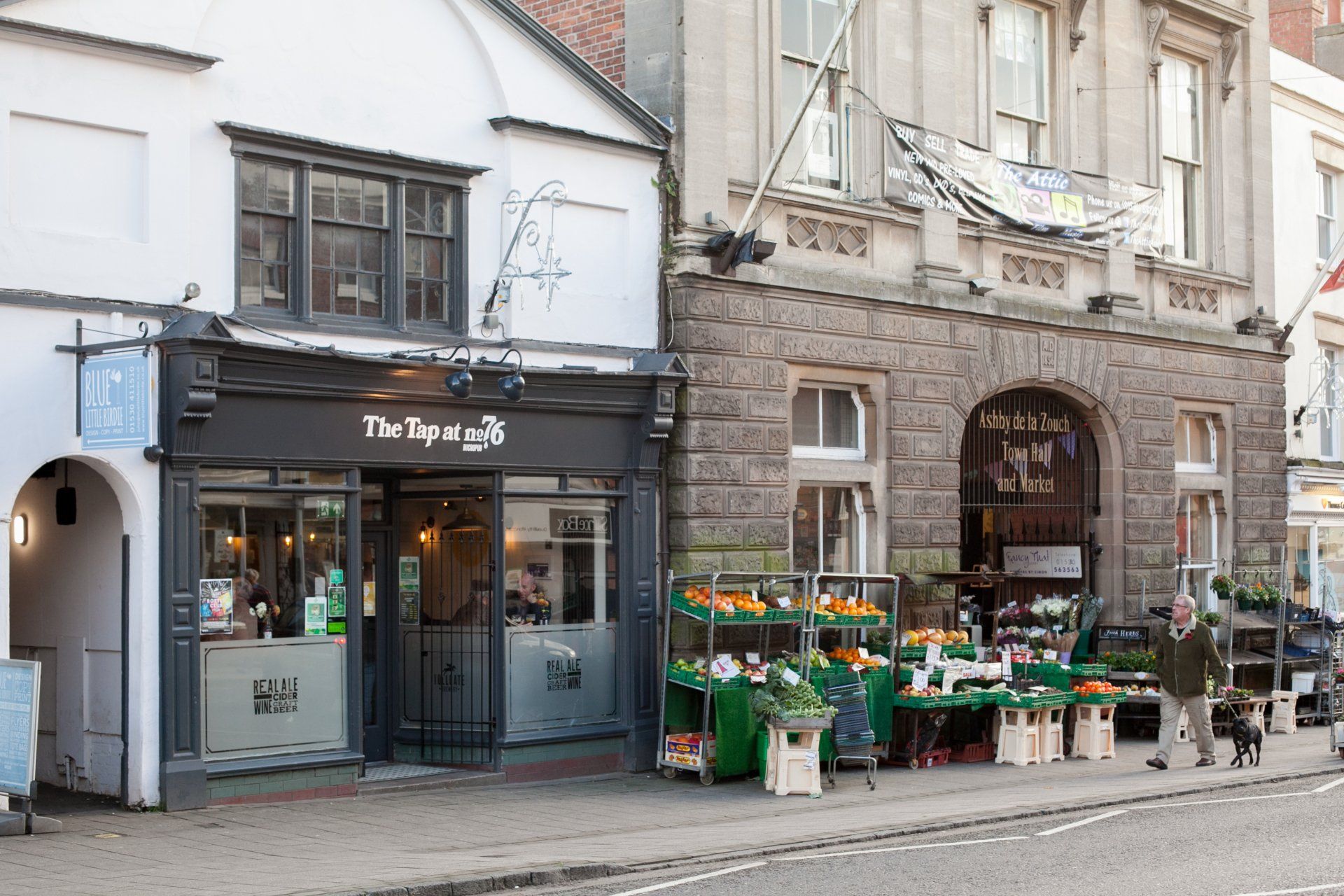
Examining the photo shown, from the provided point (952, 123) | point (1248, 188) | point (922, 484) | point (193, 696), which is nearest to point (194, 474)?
point (193, 696)

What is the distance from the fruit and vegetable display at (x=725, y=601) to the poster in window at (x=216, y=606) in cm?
452

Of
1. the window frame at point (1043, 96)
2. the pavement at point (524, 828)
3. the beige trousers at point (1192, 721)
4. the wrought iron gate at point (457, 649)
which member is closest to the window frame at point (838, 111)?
the window frame at point (1043, 96)

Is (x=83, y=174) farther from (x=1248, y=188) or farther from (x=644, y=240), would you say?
(x=1248, y=188)

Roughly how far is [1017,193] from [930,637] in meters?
5.84

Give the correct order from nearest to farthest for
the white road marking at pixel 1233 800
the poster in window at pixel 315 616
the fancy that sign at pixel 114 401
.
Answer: the fancy that sign at pixel 114 401
the poster in window at pixel 315 616
the white road marking at pixel 1233 800

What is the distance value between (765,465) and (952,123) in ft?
17.0

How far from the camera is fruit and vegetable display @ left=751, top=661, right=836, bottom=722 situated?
14.8m

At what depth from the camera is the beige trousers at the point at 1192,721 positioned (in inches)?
675

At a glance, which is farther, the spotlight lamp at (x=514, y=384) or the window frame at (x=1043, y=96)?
the window frame at (x=1043, y=96)

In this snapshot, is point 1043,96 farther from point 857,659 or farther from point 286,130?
point 286,130

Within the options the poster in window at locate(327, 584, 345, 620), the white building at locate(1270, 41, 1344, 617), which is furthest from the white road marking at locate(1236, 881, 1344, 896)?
the white building at locate(1270, 41, 1344, 617)

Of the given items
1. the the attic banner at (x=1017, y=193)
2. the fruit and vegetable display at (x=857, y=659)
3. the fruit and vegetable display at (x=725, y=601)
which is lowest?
the fruit and vegetable display at (x=857, y=659)

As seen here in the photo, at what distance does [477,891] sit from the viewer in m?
10.3

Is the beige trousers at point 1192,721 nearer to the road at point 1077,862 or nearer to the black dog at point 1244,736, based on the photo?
the black dog at point 1244,736
